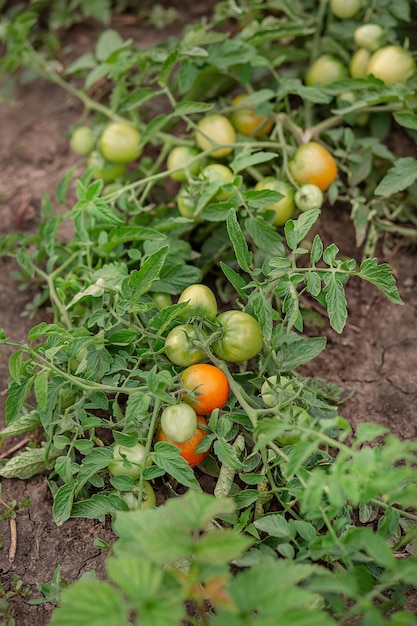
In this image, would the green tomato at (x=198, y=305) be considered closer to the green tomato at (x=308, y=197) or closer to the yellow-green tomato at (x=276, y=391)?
the yellow-green tomato at (x=276, y=391)

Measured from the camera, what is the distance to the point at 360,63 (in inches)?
88.8

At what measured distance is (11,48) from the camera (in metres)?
2.45

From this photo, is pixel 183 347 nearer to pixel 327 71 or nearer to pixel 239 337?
pixel 239 337

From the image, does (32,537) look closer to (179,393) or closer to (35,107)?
(179,393)

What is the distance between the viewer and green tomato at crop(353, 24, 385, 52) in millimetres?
2215

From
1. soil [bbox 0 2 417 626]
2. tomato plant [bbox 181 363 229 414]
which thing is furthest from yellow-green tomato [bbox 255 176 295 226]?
tomato plant [bbox 181 363 229 414]

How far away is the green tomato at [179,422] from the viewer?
5.07 feet

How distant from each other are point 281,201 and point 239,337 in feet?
1.78

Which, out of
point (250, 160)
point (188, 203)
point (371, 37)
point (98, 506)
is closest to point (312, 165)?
point (250, 160)

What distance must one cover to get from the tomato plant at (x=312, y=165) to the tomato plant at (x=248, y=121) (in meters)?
0.22

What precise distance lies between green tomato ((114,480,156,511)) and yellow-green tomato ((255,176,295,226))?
863 mm

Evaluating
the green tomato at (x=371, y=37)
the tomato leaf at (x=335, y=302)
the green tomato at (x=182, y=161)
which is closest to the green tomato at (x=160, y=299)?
the green tomato at (x=182, y=161)

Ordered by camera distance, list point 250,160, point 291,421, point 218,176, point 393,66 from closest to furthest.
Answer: point 291,421, point 250,160, point 218,176, point 393,66

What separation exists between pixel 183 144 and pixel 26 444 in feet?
3.54
